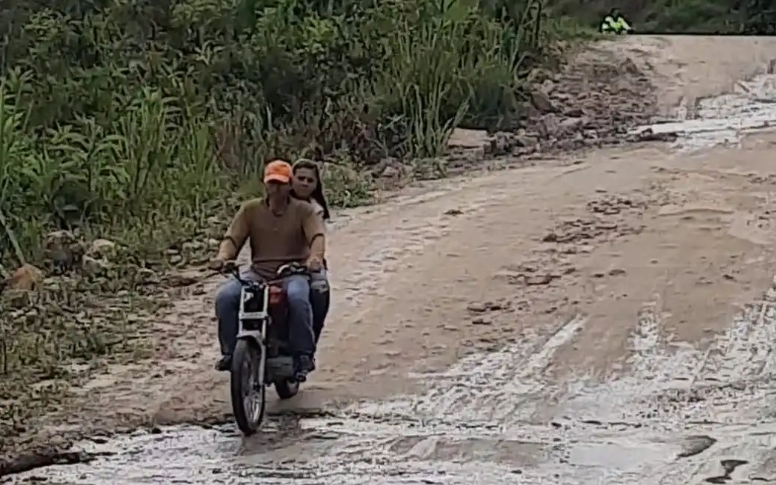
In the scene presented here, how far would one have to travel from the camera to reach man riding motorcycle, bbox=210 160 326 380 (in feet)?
21.3

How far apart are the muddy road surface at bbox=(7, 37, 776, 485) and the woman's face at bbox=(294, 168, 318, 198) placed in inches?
39.4

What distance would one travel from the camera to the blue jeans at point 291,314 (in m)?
6.48

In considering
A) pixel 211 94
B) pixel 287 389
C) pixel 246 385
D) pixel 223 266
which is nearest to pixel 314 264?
pixel 223 266

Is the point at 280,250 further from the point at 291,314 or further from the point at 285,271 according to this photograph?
the point at 291,314

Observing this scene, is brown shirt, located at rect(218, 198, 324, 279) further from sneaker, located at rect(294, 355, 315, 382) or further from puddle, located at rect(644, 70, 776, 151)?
puddle, located at rect(644, 70, 776, 151)

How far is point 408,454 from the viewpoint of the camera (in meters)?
6.02

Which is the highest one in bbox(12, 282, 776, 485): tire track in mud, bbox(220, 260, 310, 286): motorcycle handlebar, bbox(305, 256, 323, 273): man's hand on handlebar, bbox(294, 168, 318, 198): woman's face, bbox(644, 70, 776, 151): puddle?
bbox(294, 168, 318, 198): woman's face

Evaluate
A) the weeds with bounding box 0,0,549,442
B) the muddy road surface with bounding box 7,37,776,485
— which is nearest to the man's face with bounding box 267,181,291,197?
the muddy road surface with bounding box 7,37,776,485

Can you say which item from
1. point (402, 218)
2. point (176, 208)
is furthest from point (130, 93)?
point (402, 218)

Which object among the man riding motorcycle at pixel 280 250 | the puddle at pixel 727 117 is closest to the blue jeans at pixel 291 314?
the man riding motorcycle at pixel 280 250

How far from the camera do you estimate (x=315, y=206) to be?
6.80 metres

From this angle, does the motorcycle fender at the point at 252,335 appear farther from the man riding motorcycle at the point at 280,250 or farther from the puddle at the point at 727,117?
the puddle at the point at 727,117

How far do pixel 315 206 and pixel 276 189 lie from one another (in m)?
0.26

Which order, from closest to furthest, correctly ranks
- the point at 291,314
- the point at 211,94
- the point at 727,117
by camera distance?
the point at 291,314 < the point at 211,94 < the point at 727,117
